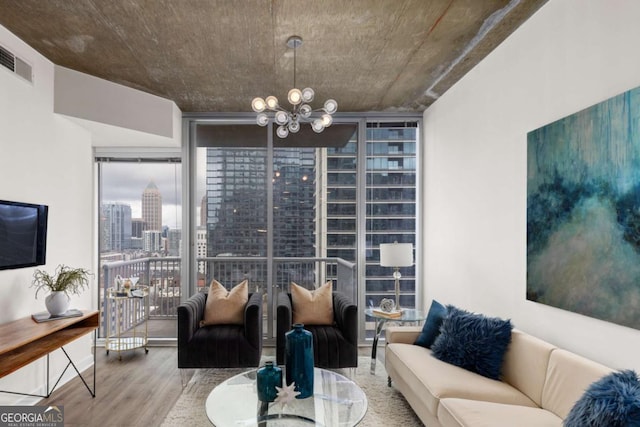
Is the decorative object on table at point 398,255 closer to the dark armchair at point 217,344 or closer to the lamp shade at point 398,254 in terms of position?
the lamp shade at point 398,254

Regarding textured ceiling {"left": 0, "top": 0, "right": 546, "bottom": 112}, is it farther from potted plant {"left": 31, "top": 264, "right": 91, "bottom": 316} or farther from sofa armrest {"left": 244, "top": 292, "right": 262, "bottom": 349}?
sofa armrest {"left": 244, "top": 292, "right": 262, "bottom": 349}

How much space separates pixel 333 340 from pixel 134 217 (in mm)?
2931

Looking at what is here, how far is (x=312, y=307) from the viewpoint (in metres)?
3.71

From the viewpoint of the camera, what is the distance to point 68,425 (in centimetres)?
264

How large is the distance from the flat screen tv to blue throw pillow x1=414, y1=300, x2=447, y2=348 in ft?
10.4

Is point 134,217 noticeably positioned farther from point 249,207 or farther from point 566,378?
point 566,378

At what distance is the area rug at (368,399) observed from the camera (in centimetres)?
270

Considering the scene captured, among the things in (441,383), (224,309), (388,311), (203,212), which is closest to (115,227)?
(203,212)

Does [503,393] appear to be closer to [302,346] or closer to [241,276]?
[302,346]

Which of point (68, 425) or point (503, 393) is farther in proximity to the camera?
point (68, 425)

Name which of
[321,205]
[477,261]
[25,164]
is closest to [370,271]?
[321,205]

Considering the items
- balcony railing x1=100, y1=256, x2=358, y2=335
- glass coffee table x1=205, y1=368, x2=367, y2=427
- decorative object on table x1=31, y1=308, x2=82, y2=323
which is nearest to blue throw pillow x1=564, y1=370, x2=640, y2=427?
glass coffee table x1=205, y1=368, x2=367, y2=427

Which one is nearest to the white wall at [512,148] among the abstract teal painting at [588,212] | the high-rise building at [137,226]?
the abstract teal painting at [588,212]

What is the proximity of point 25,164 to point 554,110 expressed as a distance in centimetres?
383
